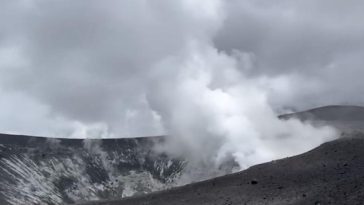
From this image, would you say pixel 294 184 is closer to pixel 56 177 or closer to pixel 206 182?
pixel 206 182

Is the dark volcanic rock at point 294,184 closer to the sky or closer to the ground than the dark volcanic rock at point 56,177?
closer to the ground

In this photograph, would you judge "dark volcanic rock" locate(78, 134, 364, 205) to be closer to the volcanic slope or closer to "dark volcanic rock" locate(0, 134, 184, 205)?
the volcanic slope

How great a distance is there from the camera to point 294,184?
87938 mm


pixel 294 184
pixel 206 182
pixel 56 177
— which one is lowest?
pixel 294 184

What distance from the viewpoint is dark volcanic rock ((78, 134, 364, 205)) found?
78188 mm

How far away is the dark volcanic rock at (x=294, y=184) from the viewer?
78.2 metres

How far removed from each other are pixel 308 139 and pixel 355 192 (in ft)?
354

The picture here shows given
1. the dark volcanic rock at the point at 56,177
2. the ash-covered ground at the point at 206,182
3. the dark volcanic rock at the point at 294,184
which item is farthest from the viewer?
the dark volcanic rock at the point at 56,177

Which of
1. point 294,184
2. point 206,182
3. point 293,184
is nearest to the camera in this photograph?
point 294,184

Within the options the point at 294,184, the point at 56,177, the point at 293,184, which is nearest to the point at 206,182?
the point at 293,184

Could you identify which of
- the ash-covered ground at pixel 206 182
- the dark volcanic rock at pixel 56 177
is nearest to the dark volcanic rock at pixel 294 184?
the ash-covered ground at pixel 206 182

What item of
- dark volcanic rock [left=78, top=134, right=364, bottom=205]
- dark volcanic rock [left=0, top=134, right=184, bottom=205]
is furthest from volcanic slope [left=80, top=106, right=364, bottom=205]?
dark volcanic rock [left=0, top=134, right=184, bottom=205]

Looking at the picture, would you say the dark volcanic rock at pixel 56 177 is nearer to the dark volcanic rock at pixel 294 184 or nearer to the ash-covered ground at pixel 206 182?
the ash-covered ground at pixel 206 182

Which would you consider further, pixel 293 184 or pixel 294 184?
pixel 293 184
